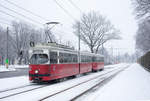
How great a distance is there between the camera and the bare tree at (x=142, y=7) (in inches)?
731

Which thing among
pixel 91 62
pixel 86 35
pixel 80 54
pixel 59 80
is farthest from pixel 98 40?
pixel 59 80

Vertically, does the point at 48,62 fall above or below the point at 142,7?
below

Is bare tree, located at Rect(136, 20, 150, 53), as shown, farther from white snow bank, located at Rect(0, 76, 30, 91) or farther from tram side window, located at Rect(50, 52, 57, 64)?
white snow bank, located at Rect(0, 76, 30, 91)

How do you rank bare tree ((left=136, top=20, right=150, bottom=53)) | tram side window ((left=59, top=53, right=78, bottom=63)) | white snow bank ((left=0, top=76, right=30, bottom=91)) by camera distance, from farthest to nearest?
bare tree ((left=136, top=20, right=150, bottom=53)) < tram side window ((left=59, top=53, right=78, bottom=63)) < white snow bank ((left=0, top=76, right=30, bottom=91))

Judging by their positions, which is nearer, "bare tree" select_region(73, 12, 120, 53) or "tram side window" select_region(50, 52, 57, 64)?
"tram side window" select_region(50, 52, 57, 64)

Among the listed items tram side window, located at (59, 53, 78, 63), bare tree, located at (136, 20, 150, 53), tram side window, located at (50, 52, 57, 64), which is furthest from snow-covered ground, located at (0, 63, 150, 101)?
bare tree, located at (136, 20, 150, 53)

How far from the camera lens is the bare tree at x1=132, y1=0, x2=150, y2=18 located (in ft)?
60.9

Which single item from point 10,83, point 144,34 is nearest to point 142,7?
point 10,83

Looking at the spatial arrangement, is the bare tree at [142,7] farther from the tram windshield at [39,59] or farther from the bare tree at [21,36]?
the bare tree at [21,36]

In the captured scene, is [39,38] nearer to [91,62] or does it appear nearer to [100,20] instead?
[100,20]

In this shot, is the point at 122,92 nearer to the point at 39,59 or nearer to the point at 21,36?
the point at 39,59

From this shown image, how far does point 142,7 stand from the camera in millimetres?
18984

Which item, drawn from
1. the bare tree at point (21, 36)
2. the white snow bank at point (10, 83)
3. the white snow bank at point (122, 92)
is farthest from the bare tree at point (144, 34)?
the bare tree at point (21, 36)

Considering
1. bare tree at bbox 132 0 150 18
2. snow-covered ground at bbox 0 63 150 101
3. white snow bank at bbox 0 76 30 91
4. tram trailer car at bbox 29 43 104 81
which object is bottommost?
white snow bank at bbox 0 76 30 91
